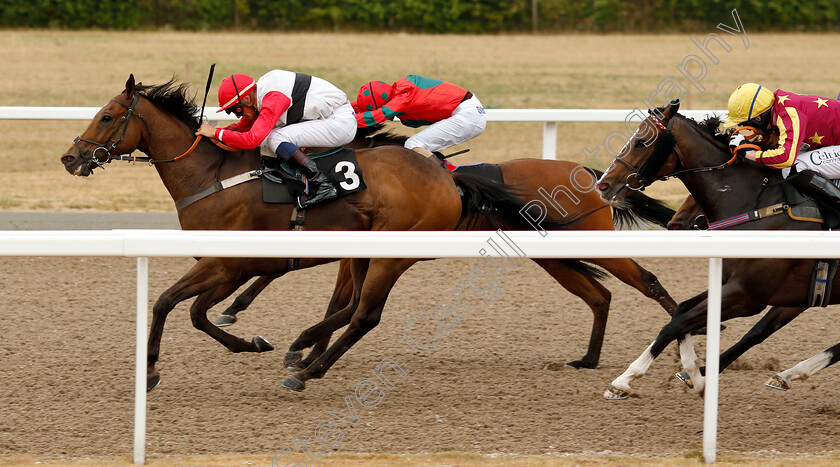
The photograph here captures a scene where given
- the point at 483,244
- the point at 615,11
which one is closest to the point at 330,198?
the point at 483,244

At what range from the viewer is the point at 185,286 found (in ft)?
15.9

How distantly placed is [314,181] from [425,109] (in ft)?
3.92

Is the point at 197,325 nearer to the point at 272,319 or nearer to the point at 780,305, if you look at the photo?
the point at 272,319

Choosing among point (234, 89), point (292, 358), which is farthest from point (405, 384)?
point (234, 89)

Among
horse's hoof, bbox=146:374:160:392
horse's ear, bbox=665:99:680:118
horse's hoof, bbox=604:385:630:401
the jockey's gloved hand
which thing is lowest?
horse's hoof, bbox=146:374:160:392

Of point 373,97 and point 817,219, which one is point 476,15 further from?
point 817,219

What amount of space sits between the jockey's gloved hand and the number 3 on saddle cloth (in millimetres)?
1838

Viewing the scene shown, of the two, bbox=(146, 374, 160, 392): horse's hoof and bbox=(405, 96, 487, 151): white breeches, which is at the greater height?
bbox=(405, 96, 487, 151): white breeches

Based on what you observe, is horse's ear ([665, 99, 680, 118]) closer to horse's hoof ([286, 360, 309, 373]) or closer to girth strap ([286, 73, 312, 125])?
girth strap ([286, 73, 312, 125])

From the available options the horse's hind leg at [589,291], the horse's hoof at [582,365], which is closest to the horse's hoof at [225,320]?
the horse's hind leg at [589,291]

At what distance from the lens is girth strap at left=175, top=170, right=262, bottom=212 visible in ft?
17.0

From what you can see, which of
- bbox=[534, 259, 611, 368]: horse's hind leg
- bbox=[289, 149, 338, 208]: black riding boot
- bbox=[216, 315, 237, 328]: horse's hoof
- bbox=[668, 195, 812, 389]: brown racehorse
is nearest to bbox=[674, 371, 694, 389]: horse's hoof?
bbox=[668, 195, 812, 389]: brown racehorse

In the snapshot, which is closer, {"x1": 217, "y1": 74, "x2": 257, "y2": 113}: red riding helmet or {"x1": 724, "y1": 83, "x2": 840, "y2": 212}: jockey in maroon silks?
{"x1": 724, "y1": 83, "x2": 840, "y2": 212}: jockey in maroon silks

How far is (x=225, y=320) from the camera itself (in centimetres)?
601
